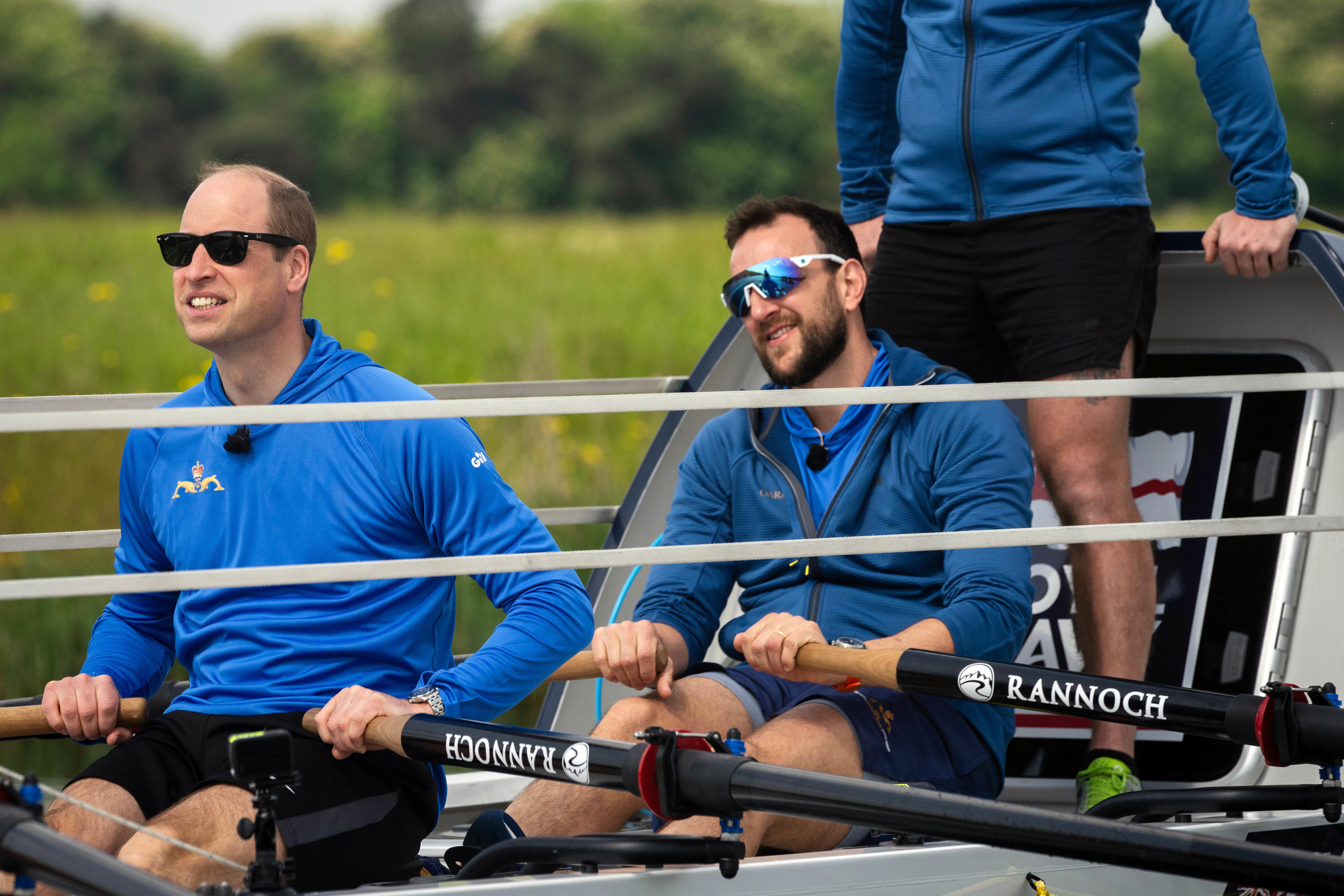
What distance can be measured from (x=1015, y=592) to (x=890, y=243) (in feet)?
3.50

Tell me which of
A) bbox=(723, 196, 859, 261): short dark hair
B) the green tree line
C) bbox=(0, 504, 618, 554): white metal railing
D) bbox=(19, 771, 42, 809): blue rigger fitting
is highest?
the green tree line

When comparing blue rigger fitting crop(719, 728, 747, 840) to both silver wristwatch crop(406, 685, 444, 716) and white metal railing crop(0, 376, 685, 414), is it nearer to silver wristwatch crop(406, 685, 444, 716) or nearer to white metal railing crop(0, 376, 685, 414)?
silver wristwatch crop(406, 685, 444, 716)

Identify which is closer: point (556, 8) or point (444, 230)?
point (444, 230)

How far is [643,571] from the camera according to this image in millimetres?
3939

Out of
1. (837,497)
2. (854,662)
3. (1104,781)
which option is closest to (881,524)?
(837,497)

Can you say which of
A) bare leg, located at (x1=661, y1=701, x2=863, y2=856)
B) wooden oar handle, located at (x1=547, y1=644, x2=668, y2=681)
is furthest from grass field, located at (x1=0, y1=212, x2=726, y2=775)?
bare leg, located at (x1=661, y1=701, x2=863, y2=856)

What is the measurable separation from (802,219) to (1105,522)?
93cm

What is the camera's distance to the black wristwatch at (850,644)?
261 cm

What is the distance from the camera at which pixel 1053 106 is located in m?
3.24

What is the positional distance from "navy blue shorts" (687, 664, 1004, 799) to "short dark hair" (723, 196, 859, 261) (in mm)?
961

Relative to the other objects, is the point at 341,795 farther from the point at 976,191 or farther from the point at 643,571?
the point at 976,191

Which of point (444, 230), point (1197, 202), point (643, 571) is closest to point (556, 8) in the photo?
point (1197, 202)

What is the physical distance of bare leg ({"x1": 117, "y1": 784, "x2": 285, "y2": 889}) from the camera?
2.16 meters

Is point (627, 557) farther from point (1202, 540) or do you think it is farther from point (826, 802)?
point (1202, 540)
